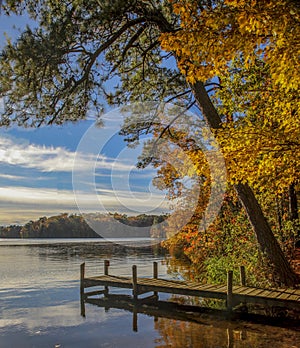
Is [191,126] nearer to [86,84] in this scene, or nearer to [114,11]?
[86,84]

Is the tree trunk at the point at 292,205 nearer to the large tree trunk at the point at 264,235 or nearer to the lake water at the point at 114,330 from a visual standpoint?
the large tree trunk at the point at 264,235

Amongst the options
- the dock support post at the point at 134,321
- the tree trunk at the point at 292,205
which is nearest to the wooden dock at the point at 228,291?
the dock support post at the point at 134,321

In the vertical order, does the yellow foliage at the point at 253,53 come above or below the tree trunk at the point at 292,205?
above

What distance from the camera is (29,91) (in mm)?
10484

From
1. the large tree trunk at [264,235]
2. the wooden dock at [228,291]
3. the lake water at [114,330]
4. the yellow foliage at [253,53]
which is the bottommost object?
the lake water at [114,330]

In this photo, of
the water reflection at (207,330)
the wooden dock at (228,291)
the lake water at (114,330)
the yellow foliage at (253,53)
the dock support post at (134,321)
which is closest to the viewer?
the yellow foliage at (253,53)

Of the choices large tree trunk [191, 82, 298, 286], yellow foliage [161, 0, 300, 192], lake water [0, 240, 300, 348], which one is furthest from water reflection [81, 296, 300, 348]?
yellow foliage [161, 0, 300, 192]

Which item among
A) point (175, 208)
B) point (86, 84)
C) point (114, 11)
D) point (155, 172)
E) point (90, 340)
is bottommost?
point (90, 340)

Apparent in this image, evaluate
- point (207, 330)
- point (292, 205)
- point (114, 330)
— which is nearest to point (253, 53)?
point (207, 330)

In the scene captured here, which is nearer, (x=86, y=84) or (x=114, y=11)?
(x=114, y=11)

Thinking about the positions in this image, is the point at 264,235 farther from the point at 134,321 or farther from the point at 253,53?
the point at 253,53

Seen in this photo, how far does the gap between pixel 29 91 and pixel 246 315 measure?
881 cm

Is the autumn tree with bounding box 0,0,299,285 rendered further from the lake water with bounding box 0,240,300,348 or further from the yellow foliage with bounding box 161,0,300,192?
the lake water with bounding box 0,240,300,348

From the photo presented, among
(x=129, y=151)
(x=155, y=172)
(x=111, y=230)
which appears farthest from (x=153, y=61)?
(x=111, y=230)
